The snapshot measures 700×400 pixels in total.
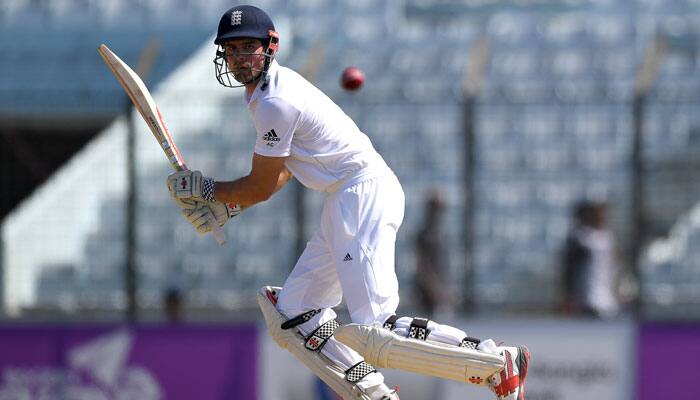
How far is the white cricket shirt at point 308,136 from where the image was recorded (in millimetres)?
6203

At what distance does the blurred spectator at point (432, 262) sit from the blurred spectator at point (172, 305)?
194 centimetres

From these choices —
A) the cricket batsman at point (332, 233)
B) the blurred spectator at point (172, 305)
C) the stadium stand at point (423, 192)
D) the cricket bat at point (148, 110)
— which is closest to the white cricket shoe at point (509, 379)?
the cricket batsman at point (332, 233)

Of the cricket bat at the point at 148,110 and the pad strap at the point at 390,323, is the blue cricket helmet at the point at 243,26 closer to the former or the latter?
the cricket bat at the point at 148,110

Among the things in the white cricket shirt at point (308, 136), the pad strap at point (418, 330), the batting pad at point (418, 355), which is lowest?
the batting pad at point (418, 355)

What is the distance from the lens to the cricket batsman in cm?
620

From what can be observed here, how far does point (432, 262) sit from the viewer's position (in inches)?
436

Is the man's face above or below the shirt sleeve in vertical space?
above

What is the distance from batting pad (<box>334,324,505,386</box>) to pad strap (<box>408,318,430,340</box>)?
3 centimetres

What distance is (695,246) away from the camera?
36.8 ft

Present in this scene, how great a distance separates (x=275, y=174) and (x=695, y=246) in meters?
5.87

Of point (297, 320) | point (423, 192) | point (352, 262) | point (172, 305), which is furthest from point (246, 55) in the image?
point (423, 192)

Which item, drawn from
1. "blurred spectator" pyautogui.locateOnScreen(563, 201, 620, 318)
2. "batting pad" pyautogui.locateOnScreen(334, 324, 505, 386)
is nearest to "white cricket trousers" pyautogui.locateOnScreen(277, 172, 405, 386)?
"batting pad" pyautogui.locateOnScreen(334, 324, 505, 386)

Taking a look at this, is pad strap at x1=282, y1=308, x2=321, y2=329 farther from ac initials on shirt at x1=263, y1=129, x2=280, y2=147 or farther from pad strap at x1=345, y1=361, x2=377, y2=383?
ac initials on shirt at x1=263, y1=129, x2=280, y2=147

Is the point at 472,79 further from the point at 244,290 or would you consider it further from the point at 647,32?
the point at 647,32
